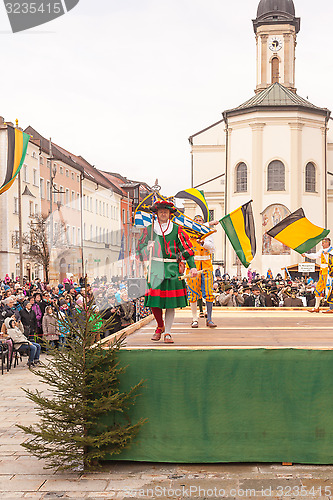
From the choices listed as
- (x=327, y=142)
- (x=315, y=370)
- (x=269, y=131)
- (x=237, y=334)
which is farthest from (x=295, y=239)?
(x=327, y=142)

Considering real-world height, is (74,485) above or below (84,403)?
below

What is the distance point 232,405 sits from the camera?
6168mm

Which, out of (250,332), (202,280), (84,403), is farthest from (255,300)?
(84,403)

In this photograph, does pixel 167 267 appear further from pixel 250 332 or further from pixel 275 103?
pixel 275 103

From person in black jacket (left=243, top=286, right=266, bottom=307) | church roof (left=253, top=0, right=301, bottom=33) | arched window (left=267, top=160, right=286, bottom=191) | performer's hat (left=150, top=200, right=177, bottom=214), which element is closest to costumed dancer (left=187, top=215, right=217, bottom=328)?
performer's hat (left=150, top=200, right=177, bottom=214)

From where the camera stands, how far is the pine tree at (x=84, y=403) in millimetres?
5977

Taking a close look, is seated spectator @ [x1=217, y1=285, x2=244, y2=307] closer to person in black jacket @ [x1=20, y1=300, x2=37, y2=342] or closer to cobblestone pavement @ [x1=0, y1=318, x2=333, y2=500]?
person in black jacket @ [x1=20, y1=300, x2=37, y2=342]

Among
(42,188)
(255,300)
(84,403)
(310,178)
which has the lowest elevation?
(84,403)

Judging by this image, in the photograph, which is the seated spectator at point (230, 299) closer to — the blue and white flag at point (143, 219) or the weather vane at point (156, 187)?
the weather vane at point (156, 187)

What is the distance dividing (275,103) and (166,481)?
5050 centimetres

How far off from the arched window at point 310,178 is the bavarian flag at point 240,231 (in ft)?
141

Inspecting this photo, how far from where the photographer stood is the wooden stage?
266 inches

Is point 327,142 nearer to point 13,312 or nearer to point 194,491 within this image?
point 13,312

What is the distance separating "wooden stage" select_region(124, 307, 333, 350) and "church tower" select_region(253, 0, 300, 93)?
2163 inches
